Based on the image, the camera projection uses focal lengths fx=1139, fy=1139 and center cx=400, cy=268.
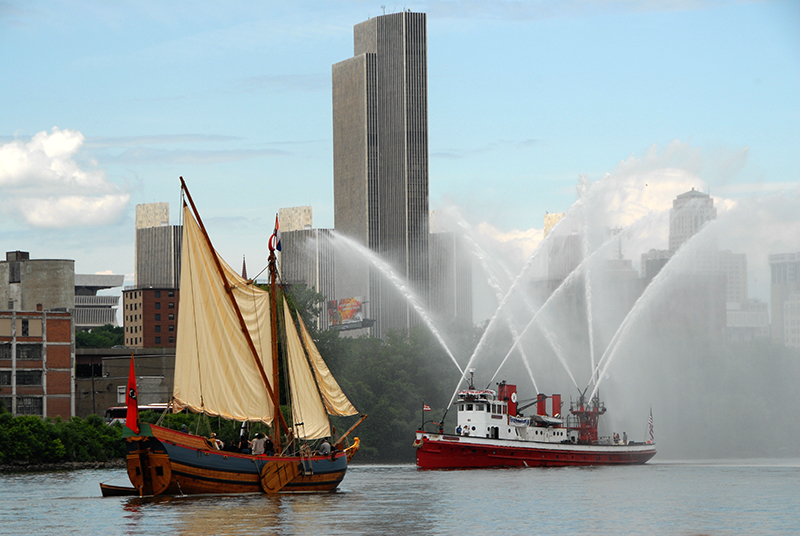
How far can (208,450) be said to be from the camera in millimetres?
74938

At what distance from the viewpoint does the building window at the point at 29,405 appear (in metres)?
165

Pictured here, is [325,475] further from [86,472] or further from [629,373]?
[629,373]

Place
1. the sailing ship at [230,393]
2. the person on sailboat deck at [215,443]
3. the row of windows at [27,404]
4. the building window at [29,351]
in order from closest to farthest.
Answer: the sailing ship at [230,393], the person on sailboat deck at [215,443], the row of windows at [27,404], the building window at [29,351]

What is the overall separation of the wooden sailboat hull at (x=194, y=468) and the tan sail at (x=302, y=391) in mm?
5600

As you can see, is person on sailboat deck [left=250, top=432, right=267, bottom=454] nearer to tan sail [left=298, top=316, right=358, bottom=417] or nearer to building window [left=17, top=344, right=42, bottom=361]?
tan sail [left=298, top=316, right=358, bottom=417]

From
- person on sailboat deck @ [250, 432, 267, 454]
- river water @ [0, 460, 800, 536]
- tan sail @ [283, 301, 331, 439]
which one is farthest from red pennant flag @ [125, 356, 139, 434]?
tan sail @ [283, 301, 331, 439]

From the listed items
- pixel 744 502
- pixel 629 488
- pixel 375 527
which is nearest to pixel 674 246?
pixel 629 488

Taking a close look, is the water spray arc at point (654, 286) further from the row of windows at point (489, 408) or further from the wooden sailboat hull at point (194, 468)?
the wooden sailboat hull at point (194, 468)

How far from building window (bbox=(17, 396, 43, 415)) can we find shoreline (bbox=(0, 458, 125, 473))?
33228 millimetres

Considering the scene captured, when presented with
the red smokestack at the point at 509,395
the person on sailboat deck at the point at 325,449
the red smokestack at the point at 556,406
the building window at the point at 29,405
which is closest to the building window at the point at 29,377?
the building window at the point at 29,405

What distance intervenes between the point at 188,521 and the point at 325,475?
2237 centimetres

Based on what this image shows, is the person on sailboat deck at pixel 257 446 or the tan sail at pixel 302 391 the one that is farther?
the tan sail at pixel 302 391

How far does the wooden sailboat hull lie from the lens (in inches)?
2896

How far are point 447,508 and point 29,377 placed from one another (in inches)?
4355
